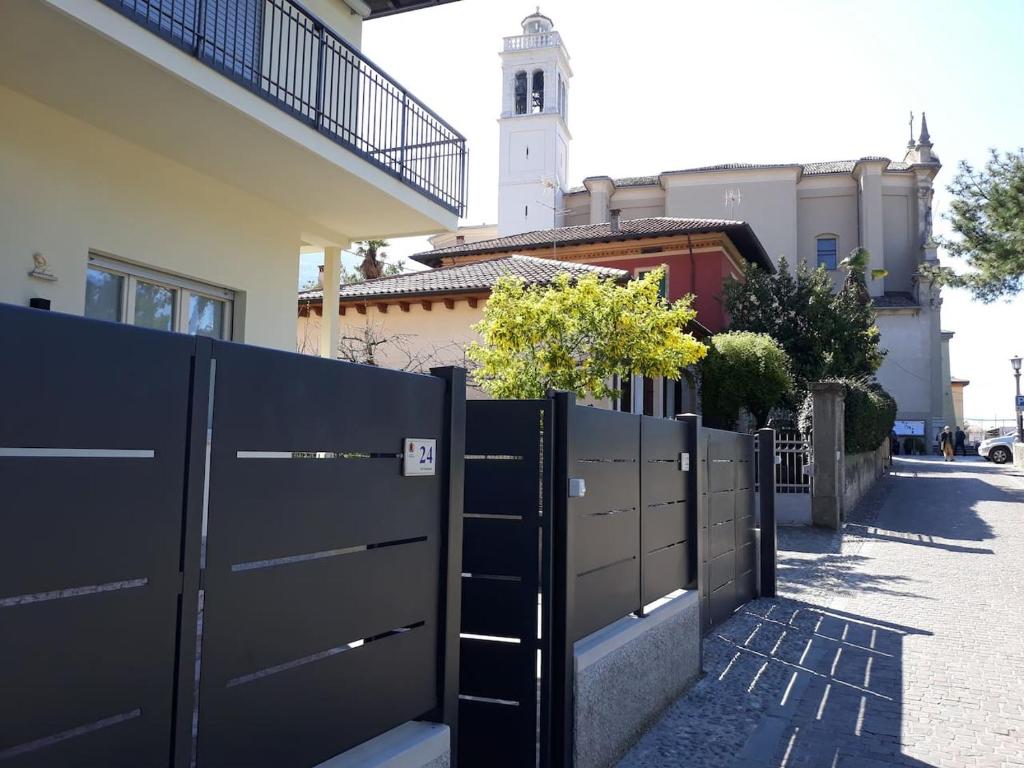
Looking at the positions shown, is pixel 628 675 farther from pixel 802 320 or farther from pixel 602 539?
pixel 802 320

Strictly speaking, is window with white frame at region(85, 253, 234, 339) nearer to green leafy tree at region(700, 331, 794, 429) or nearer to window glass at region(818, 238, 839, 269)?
green leafy tree at region(700, 331, 794, 429)

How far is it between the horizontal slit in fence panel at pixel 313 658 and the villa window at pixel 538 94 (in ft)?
171

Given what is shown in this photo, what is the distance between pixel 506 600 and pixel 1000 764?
119 inches

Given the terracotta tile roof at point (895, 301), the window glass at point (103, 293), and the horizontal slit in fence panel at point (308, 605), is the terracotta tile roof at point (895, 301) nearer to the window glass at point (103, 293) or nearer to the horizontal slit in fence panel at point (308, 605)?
the window glass at point (103, 293)

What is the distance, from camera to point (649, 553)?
5406mm

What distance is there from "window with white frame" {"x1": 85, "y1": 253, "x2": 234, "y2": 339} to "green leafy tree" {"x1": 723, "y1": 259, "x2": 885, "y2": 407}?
2126 centimetres

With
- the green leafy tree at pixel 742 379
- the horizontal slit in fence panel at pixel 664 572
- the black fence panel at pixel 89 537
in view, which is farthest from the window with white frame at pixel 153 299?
the green leafy tree at pixel 742 379

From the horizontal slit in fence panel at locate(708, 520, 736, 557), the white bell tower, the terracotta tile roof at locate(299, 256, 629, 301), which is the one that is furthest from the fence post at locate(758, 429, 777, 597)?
the white bell tower

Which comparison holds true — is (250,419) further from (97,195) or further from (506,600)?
(97,195)

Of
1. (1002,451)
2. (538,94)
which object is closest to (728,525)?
(1002,451)

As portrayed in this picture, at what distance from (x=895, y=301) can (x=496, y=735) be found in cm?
5017

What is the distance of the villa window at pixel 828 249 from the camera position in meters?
48.3

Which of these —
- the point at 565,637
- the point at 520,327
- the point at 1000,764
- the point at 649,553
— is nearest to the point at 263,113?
the point at 520,327

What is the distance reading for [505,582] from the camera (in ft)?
13.0
